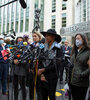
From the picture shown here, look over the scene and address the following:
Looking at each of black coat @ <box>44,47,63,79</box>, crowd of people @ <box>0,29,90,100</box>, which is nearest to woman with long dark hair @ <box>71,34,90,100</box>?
crowd of people @ <box>0,29,90,100</box>

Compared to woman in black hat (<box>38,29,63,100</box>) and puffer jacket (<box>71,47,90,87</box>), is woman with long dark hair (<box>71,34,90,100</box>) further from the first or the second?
woman in black hat (<box>38,29,63,100</box>)

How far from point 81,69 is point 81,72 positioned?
2.2 inches

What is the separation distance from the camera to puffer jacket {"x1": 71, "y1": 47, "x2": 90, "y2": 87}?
6.61ft

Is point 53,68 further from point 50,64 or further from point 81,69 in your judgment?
point 81,69

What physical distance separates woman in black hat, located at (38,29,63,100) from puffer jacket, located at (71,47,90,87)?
33cm

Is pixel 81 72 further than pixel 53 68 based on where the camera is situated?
No

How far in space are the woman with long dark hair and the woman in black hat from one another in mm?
334

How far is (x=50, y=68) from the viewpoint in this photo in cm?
208

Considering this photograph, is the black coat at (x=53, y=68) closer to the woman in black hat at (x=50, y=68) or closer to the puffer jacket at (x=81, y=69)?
the woman in black hat at (x=50, y=68)

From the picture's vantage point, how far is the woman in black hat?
6.83ft

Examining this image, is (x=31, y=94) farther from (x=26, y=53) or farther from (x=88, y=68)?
(x=88, y=68)

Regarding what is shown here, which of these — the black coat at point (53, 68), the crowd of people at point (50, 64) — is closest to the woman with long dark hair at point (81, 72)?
the crowd of people at point (50, 64)

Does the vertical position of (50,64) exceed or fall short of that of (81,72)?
it exceeds it

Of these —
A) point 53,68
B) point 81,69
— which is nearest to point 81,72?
point 81,69
